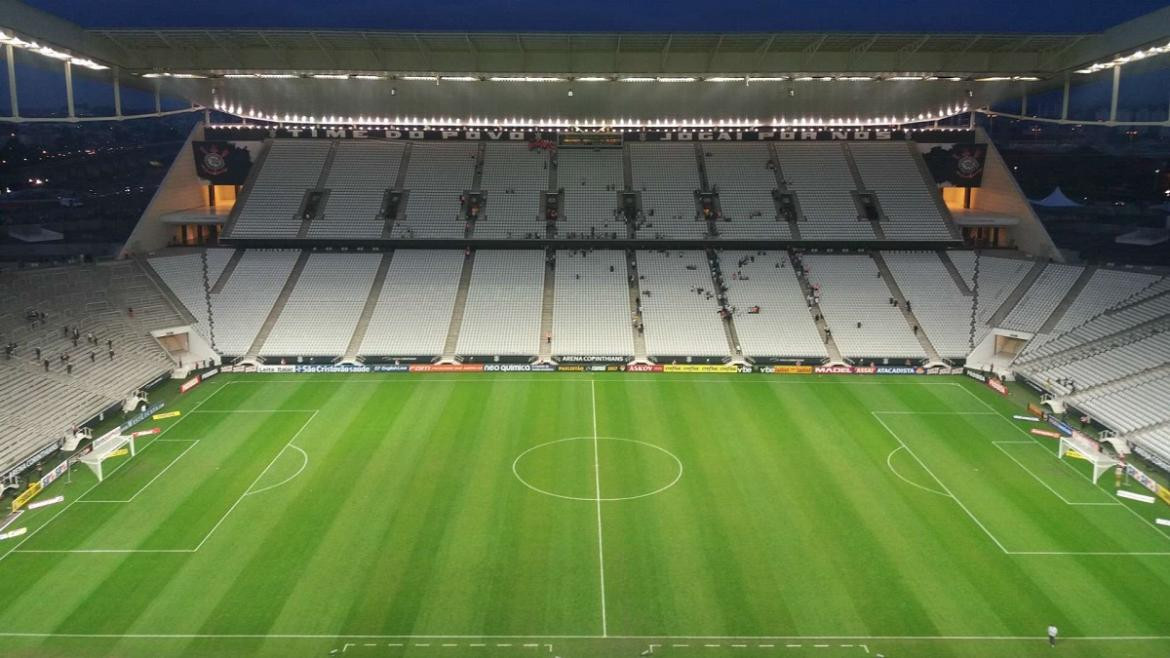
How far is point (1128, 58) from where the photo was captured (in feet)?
112

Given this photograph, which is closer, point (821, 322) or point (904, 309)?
point (821, 322)

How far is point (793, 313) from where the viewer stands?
4472cm

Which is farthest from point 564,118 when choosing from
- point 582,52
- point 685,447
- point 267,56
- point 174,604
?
point 174,604

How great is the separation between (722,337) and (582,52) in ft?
55.9

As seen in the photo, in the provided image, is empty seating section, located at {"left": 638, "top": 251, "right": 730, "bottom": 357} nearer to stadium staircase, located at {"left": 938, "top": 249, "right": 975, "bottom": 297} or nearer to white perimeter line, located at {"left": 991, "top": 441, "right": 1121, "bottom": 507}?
stadium staircase, located at {"left": 938, "top": 249, "right": 975, "bottom": 297}

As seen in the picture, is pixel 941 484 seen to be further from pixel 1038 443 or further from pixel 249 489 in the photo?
pixel 249 489

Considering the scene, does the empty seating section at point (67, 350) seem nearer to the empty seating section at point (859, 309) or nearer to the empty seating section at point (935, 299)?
the empty seating section at point (859, 309)

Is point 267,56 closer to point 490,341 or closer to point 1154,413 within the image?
point 490,341

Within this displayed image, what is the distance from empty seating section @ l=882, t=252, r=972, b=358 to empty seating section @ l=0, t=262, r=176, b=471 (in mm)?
38637

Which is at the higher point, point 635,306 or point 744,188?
point 744,188

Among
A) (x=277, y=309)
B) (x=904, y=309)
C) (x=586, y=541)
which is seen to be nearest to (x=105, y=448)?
(x=586, y=541)

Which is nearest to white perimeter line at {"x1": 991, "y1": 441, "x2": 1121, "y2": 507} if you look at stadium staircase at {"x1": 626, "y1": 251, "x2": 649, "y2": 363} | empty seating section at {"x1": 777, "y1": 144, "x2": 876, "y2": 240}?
stadium staircase at {"x1": 626, "y1": 251, "x2": 649, "y2": 363}

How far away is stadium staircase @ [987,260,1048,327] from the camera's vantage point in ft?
140

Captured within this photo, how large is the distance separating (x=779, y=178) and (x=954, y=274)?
42.8ft
